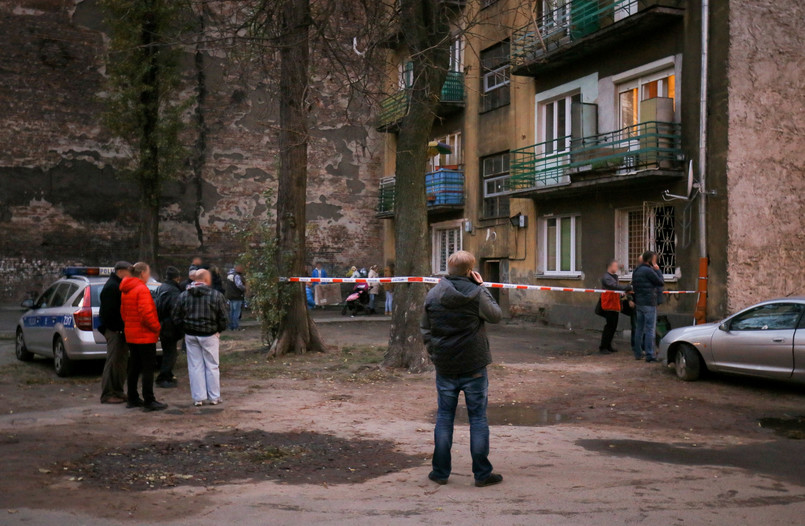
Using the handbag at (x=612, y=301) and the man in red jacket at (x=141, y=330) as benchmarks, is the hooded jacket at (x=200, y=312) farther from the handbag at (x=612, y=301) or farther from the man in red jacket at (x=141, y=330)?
the handbag at (x=612, y=301)

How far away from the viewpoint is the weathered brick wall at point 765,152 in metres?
15.2

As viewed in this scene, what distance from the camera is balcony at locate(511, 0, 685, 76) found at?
16.3m

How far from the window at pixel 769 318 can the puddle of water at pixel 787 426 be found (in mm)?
1549

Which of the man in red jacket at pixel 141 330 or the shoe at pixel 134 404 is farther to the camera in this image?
the shoe at pixel 134 404

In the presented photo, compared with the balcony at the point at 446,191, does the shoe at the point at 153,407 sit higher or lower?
lower

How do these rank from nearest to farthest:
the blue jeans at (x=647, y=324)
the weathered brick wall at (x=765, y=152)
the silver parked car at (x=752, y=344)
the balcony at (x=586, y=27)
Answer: the silver parked car at (x=752, y=344)
the blue jeans at (x=647, y=324)
the weathered brick wall at (x=765, y=152)
the balcony at (x=586, y=27)

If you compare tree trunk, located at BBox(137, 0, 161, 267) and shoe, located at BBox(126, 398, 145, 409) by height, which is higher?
tree trunk, located at BBox(137, 0, 161, 267)

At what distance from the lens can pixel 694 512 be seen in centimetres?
516

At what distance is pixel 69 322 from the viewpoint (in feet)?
37.7

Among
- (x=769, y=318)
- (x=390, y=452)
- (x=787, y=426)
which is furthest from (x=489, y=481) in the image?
(x=769, y=318)

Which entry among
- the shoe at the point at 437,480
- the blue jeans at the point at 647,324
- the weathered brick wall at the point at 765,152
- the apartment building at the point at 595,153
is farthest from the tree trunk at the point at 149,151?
the shoe at the point at 437,480

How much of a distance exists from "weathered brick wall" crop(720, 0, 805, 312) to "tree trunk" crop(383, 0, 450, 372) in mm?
6621

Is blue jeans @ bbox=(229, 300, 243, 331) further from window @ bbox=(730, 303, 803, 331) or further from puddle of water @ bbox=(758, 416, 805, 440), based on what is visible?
puddle of water @ bbox=(758, 416, 805, 440)

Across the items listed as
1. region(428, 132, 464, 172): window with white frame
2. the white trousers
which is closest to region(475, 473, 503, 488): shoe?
the white trousers
